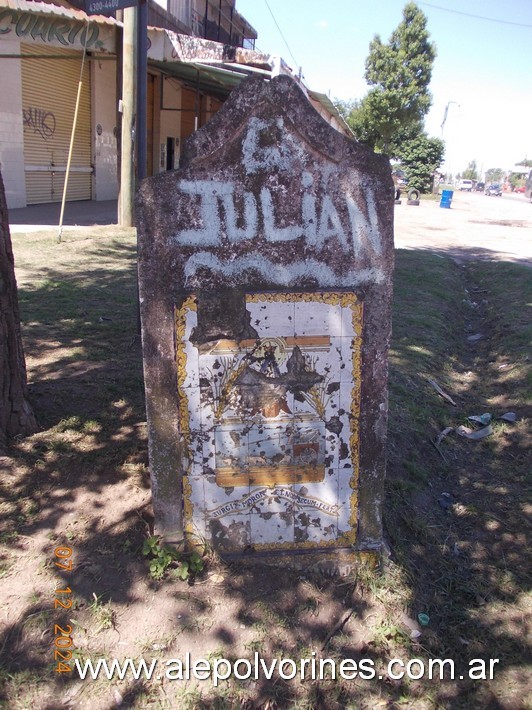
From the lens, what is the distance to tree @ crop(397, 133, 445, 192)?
1542 inches

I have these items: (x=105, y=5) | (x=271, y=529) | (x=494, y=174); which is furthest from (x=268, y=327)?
(x=494, y=174)

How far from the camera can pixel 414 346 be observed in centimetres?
621

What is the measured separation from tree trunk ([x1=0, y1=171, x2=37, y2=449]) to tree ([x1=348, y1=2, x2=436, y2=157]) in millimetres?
34566

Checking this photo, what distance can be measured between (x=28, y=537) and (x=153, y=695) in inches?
40.5

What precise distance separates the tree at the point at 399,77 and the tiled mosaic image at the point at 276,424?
34989 millimetres

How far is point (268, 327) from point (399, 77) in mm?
36636

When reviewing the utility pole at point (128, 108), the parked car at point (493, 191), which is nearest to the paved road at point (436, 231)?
the utility pole at point (128, 108)

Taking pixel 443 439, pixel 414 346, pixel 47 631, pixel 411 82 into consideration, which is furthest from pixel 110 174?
pixel 411 82

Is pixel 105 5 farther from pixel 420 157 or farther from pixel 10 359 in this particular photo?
pixel 420 157

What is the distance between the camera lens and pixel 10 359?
3.37 m

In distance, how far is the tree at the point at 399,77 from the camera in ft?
112
